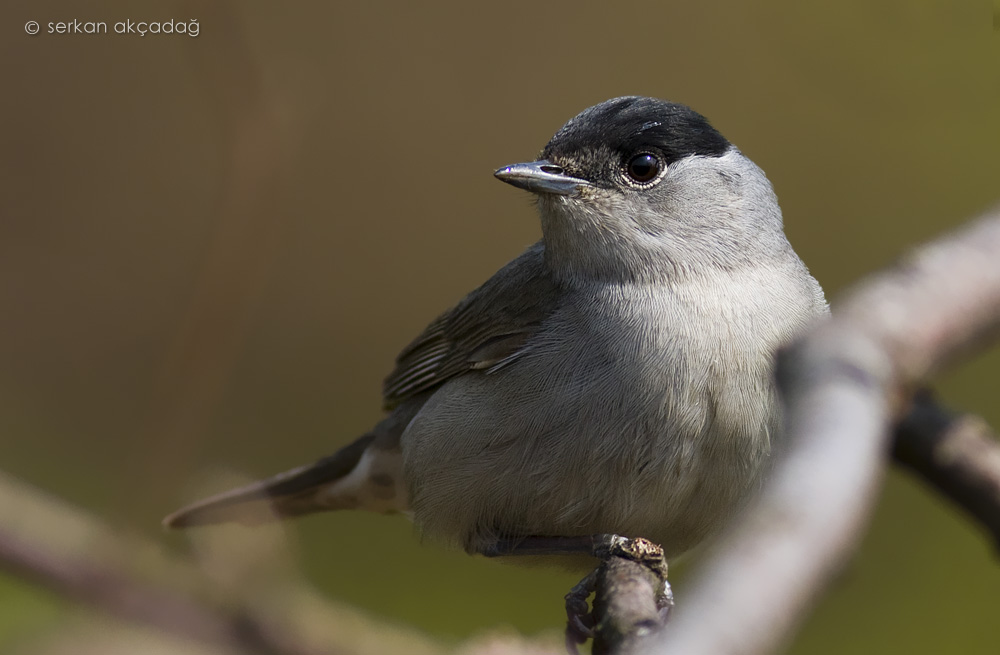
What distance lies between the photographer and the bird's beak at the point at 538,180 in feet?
13.1

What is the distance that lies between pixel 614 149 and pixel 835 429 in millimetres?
3110

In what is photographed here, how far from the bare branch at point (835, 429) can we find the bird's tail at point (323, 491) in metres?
3.93

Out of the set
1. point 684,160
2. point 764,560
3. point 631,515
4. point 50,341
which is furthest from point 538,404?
point 50,341

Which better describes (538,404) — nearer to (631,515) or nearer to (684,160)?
(631,515)

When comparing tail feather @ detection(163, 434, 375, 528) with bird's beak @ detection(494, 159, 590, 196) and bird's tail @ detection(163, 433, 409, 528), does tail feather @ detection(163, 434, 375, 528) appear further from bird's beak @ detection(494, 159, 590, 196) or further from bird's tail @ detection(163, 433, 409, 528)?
bird's beak @ detection(494, 159, 590, 196)

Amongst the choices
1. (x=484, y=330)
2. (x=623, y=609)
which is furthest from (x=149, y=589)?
(x=484, y=330)

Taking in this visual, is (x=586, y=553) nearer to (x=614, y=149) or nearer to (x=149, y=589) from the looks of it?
(x=614, y=149)

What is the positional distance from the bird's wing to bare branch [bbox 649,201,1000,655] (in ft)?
9.25

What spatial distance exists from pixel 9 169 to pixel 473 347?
4.47 meters

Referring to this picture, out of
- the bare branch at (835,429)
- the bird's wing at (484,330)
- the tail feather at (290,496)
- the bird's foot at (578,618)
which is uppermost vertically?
the bare branch at (835,429)

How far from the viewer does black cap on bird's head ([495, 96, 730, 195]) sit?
4.05m

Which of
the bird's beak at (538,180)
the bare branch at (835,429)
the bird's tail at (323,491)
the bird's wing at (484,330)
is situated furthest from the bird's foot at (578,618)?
the bare branch at (835,429)

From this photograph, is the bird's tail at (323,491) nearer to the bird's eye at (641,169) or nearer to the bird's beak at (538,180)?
the bird's beak at (538,180)

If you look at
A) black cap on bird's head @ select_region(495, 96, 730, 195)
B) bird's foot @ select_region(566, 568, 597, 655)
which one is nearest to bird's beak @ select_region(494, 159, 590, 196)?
black cap on bird's head @ select_region(495, 96, 730, 195)
